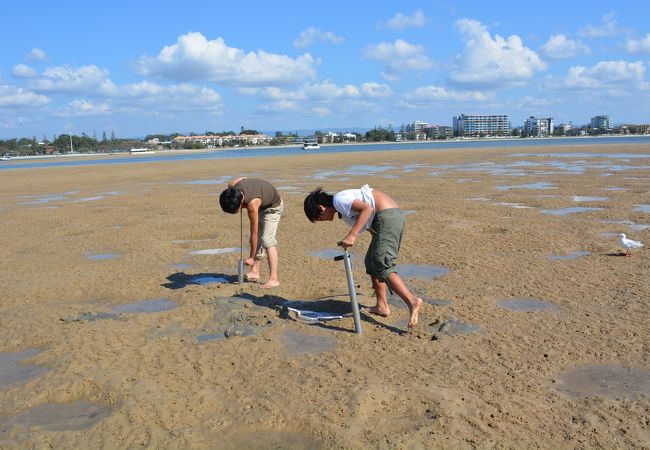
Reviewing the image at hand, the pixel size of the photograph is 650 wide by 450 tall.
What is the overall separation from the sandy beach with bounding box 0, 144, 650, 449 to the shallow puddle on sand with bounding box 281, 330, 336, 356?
2 centimetres

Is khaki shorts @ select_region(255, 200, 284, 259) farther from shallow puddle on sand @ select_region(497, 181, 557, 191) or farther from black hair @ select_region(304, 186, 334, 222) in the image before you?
shallow puddle on sand @ select_region(497, 181, 557, 191)

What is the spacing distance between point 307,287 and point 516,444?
13.1ft

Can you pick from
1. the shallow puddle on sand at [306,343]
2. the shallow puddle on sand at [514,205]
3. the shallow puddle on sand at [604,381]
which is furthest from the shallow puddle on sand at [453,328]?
the shallow puddle on sand at [514,205]

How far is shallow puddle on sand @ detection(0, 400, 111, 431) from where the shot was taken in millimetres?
4027

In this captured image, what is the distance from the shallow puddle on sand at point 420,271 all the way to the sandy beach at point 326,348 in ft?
0.18

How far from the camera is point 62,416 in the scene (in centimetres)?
418

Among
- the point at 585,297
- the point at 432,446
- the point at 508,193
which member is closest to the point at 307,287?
the point at 585,297

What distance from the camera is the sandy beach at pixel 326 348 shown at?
A: 12.6ft

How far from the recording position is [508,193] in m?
17.4

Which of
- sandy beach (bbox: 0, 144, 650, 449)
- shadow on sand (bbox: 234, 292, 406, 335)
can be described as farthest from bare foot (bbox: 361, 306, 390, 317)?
sandy beach (bbox: 0, 144, 650, 449)

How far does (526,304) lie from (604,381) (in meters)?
1.98

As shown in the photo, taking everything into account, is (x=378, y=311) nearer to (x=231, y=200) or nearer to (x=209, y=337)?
(x=209, y=337)

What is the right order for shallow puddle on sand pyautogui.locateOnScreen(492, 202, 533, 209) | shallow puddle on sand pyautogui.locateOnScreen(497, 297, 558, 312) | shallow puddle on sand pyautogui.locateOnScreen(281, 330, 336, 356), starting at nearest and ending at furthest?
1. shallow puddle on sand pyautogui.locateOnScreen(281, 330, 336, 356)
2. shallow puddle on sand pyautogui.locateOnScreen(497, 297, 558, 312)
3. shallow puddle on sand pyautogui.locateOnScreen(492, 202, 533, 209)

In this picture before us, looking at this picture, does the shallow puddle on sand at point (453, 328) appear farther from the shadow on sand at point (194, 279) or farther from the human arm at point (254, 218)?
the shadow on sand at point (194, 279)
